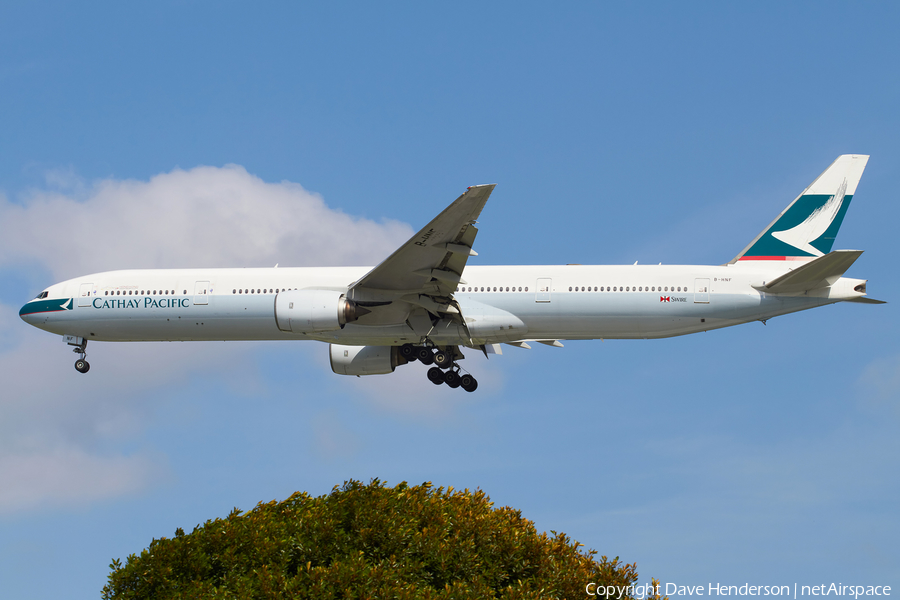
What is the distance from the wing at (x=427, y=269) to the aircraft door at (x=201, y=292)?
18.1 ft

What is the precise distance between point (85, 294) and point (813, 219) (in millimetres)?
24647

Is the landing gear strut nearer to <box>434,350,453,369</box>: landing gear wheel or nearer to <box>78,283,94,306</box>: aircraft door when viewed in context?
<box>78,283,94,306</box>: aircraft door

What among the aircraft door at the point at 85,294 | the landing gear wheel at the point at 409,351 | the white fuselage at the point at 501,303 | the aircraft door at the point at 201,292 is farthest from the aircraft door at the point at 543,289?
the aircraft door at the point at 85,294

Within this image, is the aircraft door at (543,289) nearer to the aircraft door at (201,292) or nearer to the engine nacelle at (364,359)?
the engine nacelle at (364,359)

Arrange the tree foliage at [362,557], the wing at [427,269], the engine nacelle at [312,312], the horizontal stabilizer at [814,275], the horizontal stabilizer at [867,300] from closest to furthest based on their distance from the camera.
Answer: the tree foliage at [362,557] < the wing at [427,269] < the horizontal stabilizer at [814,275] < the engine nacelle at [312,312] < the horizontal stabilizer at [867,300]

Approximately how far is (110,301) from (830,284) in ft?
74.9

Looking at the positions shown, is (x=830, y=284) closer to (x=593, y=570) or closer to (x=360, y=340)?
(x=593, y=570)

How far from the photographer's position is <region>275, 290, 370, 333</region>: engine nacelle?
2397 cm

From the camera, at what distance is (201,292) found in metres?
27.2

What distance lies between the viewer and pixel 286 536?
643 inches

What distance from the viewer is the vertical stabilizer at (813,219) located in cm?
2734

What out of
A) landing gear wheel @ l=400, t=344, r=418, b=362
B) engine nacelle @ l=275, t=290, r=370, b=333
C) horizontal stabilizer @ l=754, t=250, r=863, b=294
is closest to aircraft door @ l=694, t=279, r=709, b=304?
horizontal stabilizer @ l=754, t=250, r=863, b=294

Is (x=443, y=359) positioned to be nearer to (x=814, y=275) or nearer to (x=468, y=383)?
(x=468, y=383)

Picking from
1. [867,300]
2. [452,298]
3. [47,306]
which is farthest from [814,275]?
[47,306]
